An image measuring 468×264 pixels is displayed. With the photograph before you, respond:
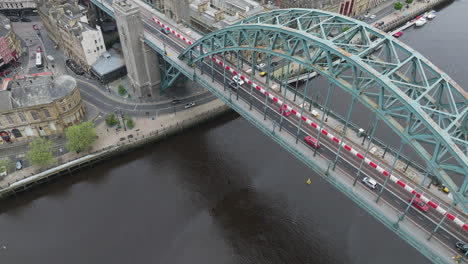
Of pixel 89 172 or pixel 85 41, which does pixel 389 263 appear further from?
pixel 85 41

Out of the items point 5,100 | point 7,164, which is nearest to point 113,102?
point 5,100

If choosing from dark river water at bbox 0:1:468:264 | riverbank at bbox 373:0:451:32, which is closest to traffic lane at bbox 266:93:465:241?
dark river water at bbox 0:1:468:264

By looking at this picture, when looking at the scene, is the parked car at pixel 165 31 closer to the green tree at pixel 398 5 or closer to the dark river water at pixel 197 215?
the dark river water at pixel 197 215

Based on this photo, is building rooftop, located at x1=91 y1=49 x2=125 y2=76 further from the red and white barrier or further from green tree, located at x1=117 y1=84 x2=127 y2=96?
the red and white barrier

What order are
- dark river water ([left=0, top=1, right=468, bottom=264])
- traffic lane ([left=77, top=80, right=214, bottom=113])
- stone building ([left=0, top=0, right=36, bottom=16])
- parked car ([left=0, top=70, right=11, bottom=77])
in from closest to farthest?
dark river water ([left=0, top=1, right=468, bottom=264]) < traffic lane ([left=77, top=80, right=214, bottom=113]) < parked car ([left=0, top=70, right=11, bottom=77]) < stone building ([left=0, top=0, right=36, bottom=16])

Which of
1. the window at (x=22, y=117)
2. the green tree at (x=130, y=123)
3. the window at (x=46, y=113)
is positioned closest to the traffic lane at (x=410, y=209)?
the green tree at (x=130, y=123)

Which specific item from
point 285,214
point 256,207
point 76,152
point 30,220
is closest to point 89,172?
point 76,152
